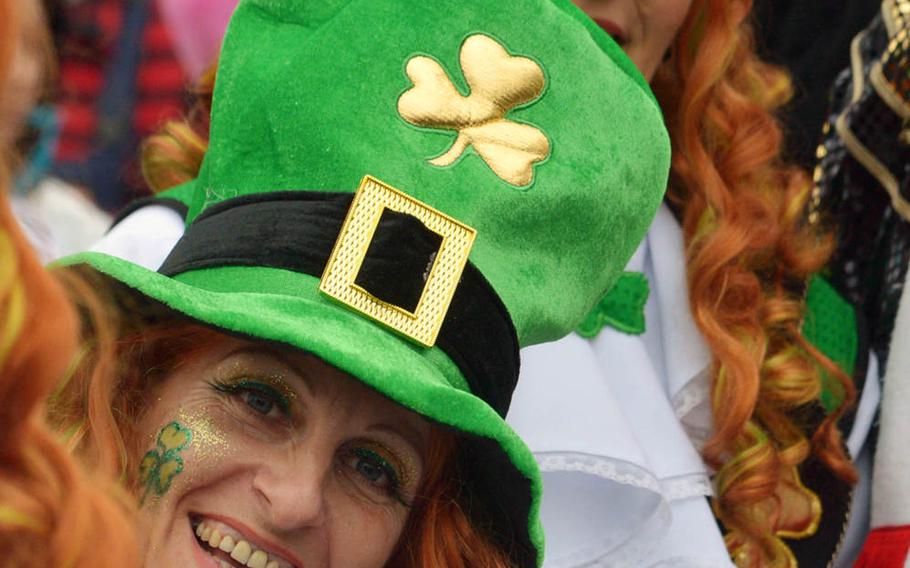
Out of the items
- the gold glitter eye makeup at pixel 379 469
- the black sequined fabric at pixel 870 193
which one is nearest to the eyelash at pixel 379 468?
the gold glitter eye makeup at pixel 379 469

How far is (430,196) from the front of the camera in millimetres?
1559

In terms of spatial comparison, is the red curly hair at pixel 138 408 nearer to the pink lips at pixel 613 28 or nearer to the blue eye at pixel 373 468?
the blue eye at pixel 373 468

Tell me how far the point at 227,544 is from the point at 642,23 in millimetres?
1213

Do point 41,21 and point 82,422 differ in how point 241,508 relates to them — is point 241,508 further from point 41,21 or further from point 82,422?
point 41,21

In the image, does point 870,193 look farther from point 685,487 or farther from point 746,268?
point 685,487

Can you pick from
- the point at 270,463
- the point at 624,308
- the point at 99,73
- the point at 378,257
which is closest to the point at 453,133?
the point at 378,257

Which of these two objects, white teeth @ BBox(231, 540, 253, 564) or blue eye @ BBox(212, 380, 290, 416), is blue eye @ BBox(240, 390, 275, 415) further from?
white teeth @ BBox(231, 540, 253, 564)

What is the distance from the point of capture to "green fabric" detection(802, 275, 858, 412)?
230 centimetres

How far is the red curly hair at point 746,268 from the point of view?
7.15 feet

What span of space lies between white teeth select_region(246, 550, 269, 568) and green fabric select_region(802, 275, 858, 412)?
43.6 inches

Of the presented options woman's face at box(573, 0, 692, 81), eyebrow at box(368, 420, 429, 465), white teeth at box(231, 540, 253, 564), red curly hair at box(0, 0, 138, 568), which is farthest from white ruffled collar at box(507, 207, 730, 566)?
red curly hair at box(0, 0, 138, 568)

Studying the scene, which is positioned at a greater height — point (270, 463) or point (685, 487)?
point (685, 487)

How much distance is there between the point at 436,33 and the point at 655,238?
2.73ft

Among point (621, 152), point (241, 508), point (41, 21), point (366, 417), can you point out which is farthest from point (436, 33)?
point (41, 21)
